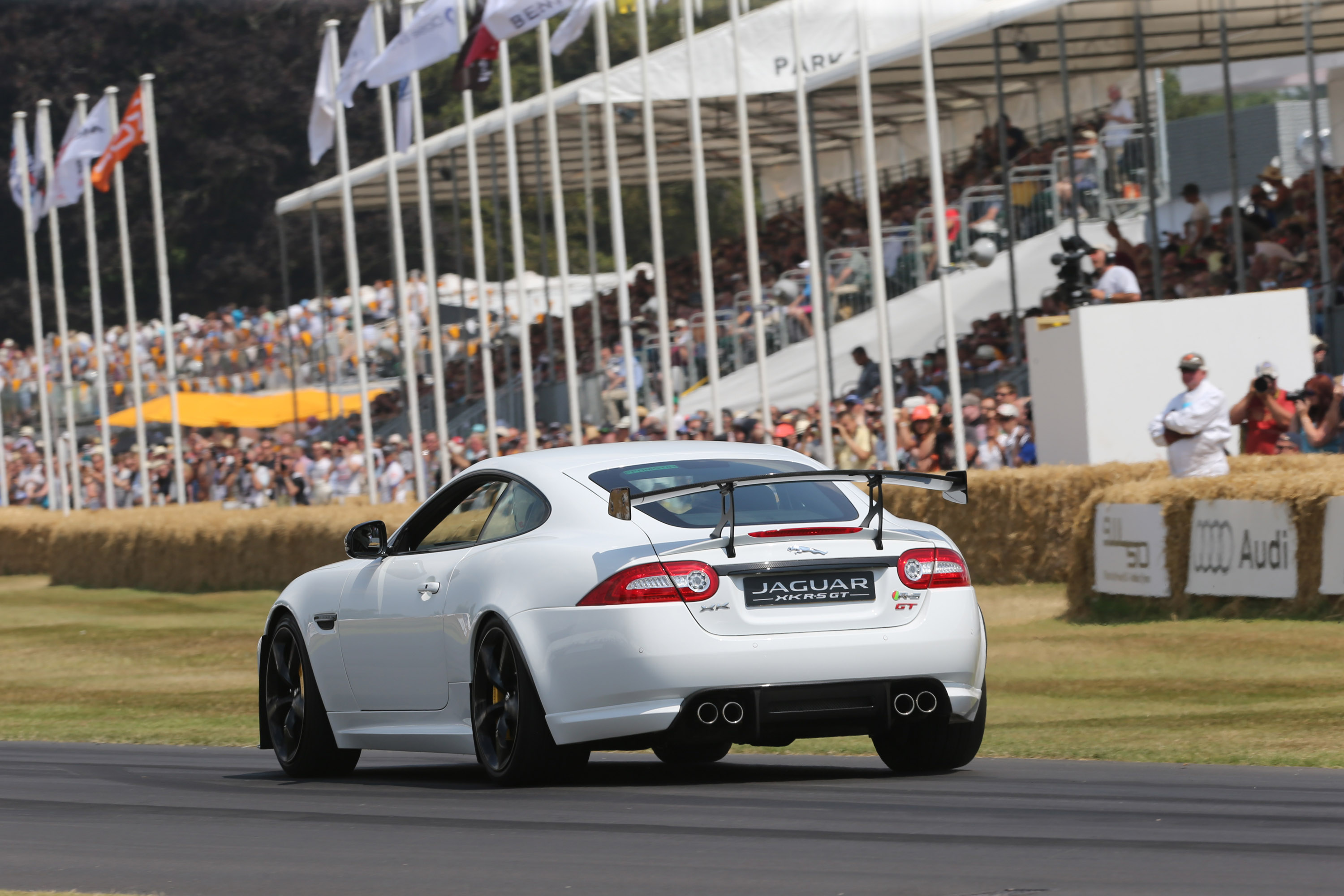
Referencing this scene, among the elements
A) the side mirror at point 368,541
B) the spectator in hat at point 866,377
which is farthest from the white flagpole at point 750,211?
the side mirror at point 368,541

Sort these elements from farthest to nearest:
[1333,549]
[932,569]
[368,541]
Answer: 1. [1333,549]
2. [368,541]
3. [932,569]

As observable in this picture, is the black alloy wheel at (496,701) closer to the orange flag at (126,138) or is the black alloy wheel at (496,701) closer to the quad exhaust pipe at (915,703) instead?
the quad exhaust pipe at (915,703)

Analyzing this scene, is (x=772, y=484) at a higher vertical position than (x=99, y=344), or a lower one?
lower

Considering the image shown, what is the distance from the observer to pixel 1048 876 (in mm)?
5992

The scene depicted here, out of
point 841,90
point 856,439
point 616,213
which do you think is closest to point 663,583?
point 856,439

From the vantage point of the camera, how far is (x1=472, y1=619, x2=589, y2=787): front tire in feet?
27.4

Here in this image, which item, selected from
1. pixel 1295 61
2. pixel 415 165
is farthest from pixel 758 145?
pixel 1295 61

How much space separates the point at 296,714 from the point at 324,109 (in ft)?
84.3

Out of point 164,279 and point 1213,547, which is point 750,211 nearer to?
point 1213,547

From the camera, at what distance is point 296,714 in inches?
396

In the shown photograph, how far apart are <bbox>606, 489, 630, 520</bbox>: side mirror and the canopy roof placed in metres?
23.4

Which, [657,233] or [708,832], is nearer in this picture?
[708,832]

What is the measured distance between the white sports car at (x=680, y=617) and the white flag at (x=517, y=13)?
19062 millimetres

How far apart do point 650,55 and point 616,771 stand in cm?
3018
